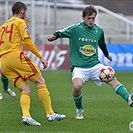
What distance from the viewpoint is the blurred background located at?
26078 mm

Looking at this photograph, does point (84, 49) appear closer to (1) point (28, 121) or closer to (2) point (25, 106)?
(2) point (25, 106)

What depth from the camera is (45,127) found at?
938cm

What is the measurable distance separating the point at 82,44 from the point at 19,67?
145 cm

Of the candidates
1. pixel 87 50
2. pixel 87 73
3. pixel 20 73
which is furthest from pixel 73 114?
pixel 20 73

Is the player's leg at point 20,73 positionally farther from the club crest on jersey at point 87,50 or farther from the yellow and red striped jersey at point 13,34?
the club crest on jersey at point 87,50

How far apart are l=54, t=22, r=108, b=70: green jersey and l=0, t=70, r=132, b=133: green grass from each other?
0.97 metres

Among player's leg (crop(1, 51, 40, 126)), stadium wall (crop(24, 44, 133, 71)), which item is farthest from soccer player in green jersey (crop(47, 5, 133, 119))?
stadium wall (crop(24, 44, 133, 71))

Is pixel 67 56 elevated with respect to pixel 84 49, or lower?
lower

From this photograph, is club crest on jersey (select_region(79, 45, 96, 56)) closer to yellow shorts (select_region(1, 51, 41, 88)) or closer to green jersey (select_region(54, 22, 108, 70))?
green jersey (select_region(54, 22, 108, 70))

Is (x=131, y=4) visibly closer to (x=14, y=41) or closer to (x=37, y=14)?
(x=37, y=14)

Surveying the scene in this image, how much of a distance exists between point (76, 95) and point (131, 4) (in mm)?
36124

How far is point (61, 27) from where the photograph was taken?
32.5 metres

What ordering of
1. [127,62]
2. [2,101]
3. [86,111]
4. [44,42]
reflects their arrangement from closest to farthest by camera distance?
[86,111]
[2,101]
[127,62]
[44,42]

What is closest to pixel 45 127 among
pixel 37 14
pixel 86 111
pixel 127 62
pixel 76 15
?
pixel 86 111
